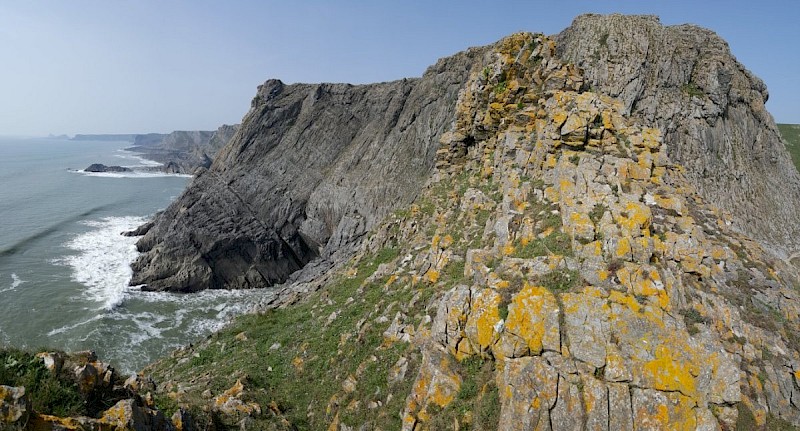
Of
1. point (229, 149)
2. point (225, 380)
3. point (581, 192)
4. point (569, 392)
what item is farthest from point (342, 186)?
point (569, 392)

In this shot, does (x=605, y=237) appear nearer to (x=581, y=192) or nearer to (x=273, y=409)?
(x=581, y=192)

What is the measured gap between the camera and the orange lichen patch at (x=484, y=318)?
35.3 ft

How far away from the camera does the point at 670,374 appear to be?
29.2ft

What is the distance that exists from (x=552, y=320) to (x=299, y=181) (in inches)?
2242

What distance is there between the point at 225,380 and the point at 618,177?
18.6 m

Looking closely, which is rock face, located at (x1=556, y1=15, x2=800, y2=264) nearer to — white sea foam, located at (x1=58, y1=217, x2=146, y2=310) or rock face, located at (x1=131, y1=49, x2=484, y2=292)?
rock face, located at (x1=131, y1=49, x2=484, y2=292)

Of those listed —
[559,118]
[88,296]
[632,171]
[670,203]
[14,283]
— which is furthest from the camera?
[14,283]

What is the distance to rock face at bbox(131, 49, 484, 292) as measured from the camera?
47375 millimetres

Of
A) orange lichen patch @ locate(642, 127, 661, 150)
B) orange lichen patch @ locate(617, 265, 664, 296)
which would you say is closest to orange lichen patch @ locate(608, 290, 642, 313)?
orange lichen patch @ locate(617, 265, 664, 296)

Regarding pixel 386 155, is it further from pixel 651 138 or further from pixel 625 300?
pixel 625 300

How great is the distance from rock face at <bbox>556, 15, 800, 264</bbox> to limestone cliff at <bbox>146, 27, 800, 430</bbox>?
90.9ft

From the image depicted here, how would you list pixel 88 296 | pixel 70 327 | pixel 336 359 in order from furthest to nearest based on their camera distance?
pixel 88 296
pixel 70 327
pixel 336 359

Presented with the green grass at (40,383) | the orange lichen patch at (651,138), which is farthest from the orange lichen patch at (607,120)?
the green grass at (40,383)

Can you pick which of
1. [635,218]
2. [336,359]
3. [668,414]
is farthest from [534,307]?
[336,359]
